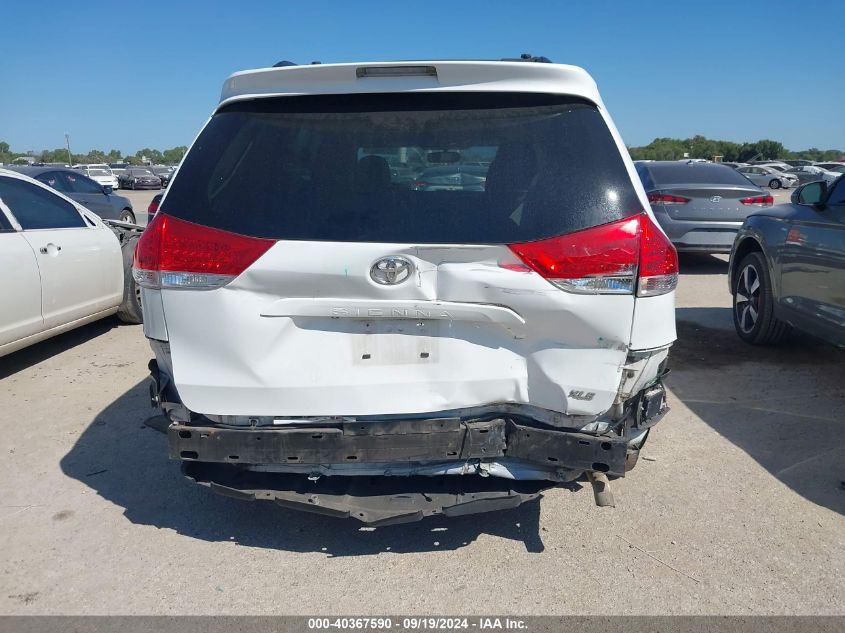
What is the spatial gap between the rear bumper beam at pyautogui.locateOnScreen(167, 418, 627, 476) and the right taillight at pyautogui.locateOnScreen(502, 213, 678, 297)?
58 centimetres

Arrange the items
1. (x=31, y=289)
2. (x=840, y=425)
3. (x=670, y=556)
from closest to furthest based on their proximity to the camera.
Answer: (x=670, y=556) < (x=840, y=425) < (x=31, y=289)

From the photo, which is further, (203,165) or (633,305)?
(203,165)

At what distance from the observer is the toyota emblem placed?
99.3 inches

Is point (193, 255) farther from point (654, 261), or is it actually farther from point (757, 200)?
point (757, 200)

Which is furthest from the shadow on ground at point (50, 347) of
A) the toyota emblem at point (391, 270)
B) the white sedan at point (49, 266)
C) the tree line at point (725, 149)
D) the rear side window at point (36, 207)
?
the tree line at point (725, 149)

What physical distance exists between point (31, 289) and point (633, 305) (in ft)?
15.4

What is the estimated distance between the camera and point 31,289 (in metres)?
5.33

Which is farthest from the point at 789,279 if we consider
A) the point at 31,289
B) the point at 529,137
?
the point at 31,289

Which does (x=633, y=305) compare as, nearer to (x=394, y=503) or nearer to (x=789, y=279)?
(x=394, y=503)

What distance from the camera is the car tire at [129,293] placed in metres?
6.88

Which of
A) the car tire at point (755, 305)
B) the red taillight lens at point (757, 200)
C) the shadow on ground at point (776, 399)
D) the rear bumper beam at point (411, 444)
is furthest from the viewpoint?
the red taillight lens at point (757, 200)

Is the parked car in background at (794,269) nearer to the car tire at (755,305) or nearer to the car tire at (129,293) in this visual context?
the car tire at (755,305)

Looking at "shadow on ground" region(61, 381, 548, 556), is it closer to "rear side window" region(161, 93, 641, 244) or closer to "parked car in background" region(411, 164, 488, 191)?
"rear side window" region(161, 93, 641, 244)

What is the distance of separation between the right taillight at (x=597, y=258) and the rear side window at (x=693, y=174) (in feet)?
26.5
